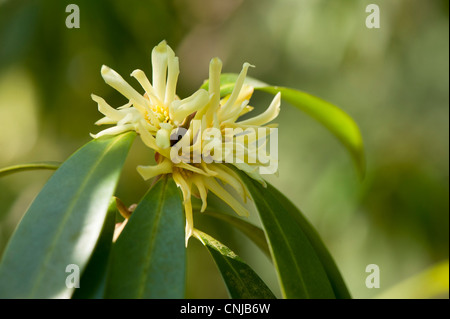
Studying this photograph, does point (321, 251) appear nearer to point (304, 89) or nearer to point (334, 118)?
point (334, 118)

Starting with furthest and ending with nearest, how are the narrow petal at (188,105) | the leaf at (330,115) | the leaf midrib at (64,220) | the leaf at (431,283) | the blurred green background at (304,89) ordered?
the blurred green background at (304,89)
the leaf at (431,283)
the leaf at (330,115)
the narrow petal at (188,105)
the leaf midrib at (64,220)

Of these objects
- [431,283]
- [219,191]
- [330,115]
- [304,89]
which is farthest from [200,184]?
[304,89]

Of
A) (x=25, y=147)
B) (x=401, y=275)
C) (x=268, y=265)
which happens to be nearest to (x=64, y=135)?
(x=25, y=147)

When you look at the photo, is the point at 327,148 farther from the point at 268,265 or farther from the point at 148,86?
the point at 148,86

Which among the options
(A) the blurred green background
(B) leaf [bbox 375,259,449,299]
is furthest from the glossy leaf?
(A) the blurred green background

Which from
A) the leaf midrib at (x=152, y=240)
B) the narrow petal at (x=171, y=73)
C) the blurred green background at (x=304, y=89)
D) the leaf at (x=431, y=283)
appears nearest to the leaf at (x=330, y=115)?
the narrow petal at (x=171, y=73)

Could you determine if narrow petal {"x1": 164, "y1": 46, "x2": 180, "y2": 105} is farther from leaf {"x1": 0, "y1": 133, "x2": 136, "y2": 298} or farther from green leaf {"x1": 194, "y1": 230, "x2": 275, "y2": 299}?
green leaf {"x1": 194, "y1": 230, "x2": 275, "y2": 299}

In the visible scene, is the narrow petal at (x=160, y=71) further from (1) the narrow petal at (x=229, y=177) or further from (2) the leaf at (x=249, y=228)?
(2) the leaf at (x=249, y=228)
